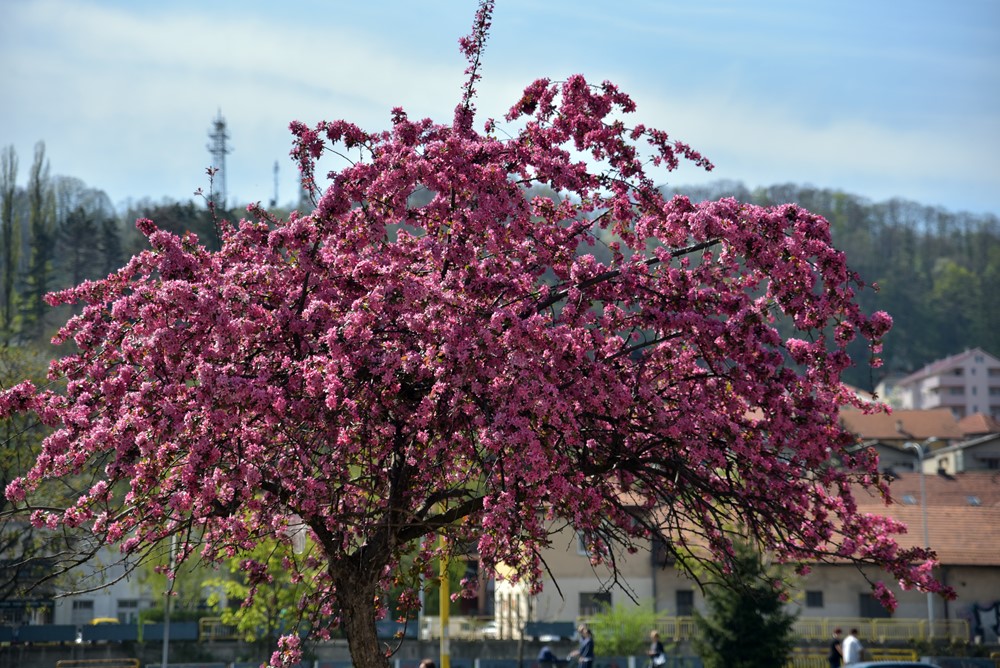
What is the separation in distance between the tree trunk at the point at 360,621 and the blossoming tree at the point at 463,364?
0.02 m

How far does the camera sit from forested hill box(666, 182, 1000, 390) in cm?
15300

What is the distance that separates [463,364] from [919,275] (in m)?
165

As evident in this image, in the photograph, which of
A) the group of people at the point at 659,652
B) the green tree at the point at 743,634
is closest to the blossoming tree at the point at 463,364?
the group of people at the point at 659,652

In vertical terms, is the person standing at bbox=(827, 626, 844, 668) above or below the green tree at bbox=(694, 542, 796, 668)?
below

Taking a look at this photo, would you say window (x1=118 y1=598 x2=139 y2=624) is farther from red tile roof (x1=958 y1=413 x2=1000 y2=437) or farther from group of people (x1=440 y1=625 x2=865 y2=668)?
red tile roof (x1=958 y1=413 x2=1000 y2=437)

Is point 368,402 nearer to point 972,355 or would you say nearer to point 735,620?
point 735,620

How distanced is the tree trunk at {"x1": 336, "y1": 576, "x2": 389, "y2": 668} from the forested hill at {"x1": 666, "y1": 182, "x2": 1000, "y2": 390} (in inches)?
4971

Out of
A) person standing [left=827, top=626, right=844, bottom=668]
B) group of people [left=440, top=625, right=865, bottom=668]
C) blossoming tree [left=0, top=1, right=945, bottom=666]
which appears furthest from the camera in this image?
person standing [left=827, top=626, right=844, bottom=668]

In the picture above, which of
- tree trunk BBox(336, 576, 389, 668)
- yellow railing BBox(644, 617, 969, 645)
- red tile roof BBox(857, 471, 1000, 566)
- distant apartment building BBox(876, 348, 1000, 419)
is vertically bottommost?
yellow railing BBox(644, 617, 969, 645)

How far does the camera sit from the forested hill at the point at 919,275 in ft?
502

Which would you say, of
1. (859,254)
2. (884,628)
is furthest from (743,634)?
(859,254)

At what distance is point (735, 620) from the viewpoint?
2767 centimetres

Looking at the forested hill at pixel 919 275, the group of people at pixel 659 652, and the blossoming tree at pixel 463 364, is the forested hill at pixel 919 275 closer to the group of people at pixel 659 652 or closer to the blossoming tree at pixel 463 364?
the group of people at pixel 659 652

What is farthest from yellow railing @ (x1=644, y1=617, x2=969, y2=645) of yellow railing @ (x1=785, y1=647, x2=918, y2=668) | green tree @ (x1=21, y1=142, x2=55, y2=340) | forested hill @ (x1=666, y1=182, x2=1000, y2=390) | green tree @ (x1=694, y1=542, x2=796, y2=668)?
forested hill @ (x1=666, y1=182, x2=1000, y2=390)
